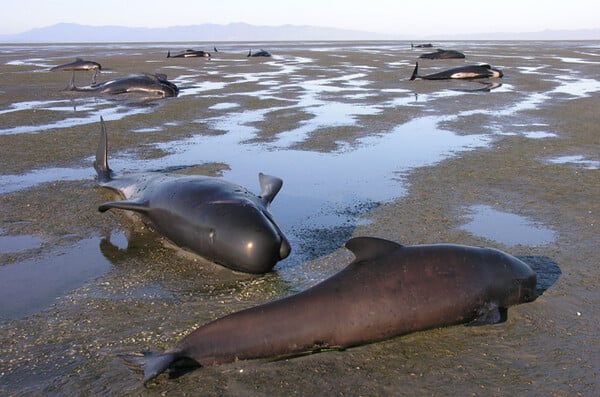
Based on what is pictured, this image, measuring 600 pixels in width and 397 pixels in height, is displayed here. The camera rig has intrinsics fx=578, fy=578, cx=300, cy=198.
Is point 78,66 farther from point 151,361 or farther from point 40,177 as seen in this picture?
point 151,361

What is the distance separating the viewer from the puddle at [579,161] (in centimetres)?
814

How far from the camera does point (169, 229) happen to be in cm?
525

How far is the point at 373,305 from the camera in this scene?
368 centimetres

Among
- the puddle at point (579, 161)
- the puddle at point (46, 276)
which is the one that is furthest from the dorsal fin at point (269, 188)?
the puddle at point (579, 161)

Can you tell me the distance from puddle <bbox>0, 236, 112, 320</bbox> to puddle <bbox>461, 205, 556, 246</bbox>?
11.5 ft

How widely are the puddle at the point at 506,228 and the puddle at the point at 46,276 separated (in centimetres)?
349

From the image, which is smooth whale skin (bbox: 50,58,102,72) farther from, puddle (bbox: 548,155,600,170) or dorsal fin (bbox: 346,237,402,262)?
dorsal fin (bbox: 346,237,402,262)

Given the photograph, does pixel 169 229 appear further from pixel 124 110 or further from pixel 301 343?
pixel 124 110

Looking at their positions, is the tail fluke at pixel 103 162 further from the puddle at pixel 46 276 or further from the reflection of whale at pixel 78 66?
the reflection of whale at pixel 78 66

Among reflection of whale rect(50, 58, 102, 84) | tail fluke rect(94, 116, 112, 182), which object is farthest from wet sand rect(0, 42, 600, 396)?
reflection of whale rect(50, 58, 102, 84)

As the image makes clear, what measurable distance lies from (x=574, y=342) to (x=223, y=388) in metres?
2.18

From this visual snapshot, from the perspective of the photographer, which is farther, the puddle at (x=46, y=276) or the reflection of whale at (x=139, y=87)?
the reflection of whale at (x=139, y=87)

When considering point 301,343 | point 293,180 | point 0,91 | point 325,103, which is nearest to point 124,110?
point 325,103

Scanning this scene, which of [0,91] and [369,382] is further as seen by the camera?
[0,91]
